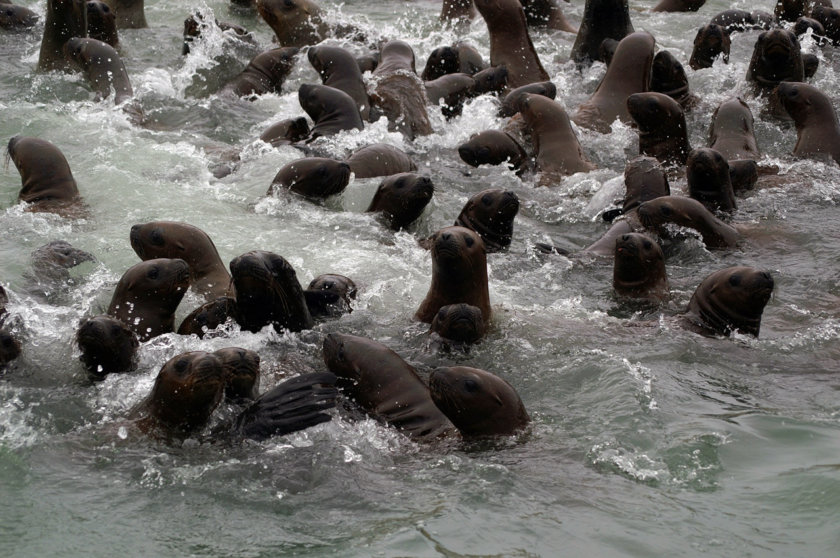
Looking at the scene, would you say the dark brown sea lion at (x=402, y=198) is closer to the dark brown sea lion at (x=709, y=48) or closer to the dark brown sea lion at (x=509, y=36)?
the dark brown sea lion at (x=509, y=36)

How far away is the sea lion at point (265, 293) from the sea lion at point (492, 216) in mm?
1939

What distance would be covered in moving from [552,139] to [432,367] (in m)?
4.05

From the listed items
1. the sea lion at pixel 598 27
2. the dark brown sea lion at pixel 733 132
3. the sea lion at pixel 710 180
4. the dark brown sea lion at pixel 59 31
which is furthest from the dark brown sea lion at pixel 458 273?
the dark brown sea lion at pixel 59 31

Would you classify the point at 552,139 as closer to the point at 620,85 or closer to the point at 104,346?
the point at 620,85

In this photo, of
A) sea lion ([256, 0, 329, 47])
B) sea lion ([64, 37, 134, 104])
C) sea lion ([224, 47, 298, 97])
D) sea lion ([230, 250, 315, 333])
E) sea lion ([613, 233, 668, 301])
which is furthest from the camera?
sea lion ([256, 0, 329, 47])

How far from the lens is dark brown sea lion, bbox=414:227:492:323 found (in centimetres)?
689

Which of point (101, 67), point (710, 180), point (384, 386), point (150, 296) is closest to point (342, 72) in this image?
point (101, 67)

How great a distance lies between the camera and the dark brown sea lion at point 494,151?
32.2 feet

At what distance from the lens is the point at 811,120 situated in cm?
993

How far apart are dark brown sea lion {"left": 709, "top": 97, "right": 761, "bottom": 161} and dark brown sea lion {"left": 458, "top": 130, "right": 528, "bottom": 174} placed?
162 cm

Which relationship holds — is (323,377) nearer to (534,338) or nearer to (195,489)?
(195,489)

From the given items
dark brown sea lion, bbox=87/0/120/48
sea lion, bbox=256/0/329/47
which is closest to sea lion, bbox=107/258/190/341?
dark brown sea lion, bbox=87/0/120/48

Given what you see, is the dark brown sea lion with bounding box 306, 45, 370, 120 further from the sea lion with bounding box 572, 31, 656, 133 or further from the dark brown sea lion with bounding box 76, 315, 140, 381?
the dark brown sea lion with bounding box 76, 315, 140, 381

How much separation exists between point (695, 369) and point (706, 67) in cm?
666
